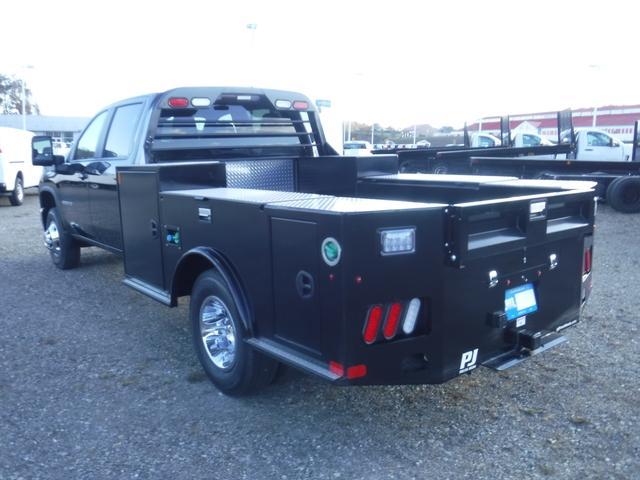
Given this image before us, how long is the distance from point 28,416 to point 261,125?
3.44 meters

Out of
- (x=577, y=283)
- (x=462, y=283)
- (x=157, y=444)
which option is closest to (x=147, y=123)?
(x=157, y=444)

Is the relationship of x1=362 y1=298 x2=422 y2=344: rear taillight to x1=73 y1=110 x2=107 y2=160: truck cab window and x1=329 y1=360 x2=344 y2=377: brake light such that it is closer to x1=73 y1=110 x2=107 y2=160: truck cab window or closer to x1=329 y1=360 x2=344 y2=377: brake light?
x1=329 y1=360 x2=344 y2=377: brake light

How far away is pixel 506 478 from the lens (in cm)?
306

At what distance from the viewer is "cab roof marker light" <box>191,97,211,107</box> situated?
5.50 m

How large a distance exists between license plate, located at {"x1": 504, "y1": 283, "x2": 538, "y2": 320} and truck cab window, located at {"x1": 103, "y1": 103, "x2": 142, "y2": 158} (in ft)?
12.3

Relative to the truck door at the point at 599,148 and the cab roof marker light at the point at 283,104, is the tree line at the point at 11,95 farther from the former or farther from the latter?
the cab roof marker light at the point at 283,104

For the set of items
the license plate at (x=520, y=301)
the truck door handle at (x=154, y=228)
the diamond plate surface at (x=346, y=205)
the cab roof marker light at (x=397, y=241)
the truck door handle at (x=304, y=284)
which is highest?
the diamond plate surface at (x=346, y=205)

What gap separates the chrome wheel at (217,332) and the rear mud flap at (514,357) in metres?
1.58

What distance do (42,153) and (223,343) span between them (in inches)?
172

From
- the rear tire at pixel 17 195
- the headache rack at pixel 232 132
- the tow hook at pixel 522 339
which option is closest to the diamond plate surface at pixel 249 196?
the tow hook at pixel 522 339

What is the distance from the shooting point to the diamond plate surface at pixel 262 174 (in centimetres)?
534

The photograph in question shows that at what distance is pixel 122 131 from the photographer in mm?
6027

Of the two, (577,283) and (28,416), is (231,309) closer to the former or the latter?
(28,416)

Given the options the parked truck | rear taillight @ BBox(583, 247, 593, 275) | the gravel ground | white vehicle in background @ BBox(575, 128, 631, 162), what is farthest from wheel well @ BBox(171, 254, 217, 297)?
white vehicle in background @ BBox(575, 128, 631, 162)
